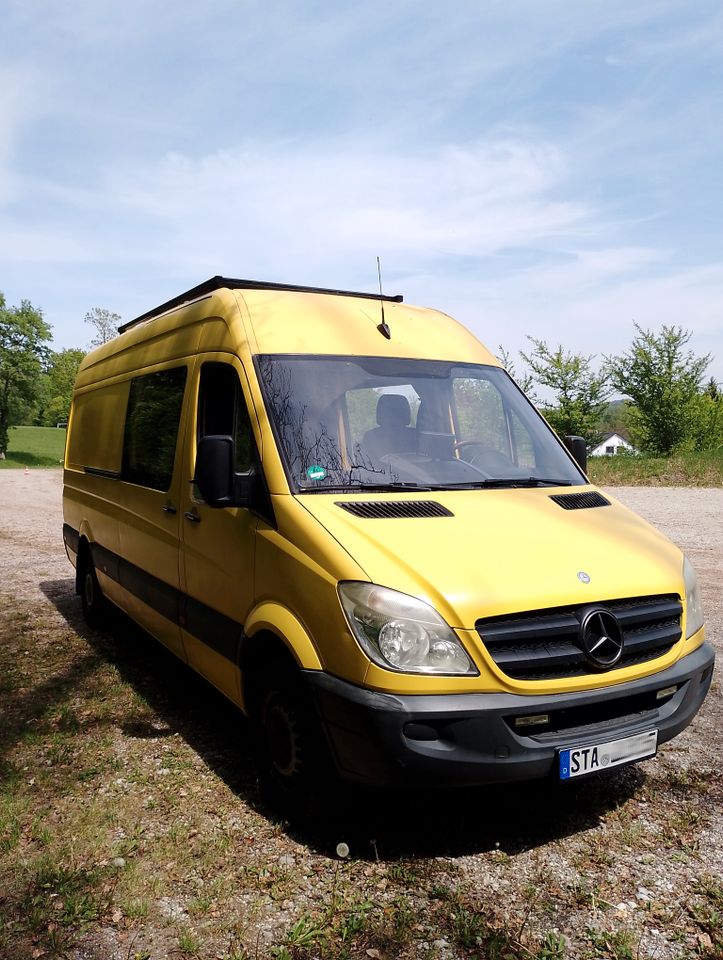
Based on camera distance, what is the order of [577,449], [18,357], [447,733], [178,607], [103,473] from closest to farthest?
[447,733], [178,607], [577,449], [103,473], [18,357]

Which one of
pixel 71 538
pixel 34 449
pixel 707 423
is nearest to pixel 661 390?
pixel 707 423

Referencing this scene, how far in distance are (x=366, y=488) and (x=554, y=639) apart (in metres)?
1.10

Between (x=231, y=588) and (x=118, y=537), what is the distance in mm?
2487

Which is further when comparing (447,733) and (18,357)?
(18,357)

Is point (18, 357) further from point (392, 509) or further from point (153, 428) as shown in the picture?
point (392, 509)

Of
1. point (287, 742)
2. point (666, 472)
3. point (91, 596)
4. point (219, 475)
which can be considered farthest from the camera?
point (666, 472)

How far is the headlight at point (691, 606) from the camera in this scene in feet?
11.8

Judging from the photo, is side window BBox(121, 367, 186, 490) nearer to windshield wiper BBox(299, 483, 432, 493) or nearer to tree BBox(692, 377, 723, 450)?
windshield wiper BBox(299, 483, 432, 493)

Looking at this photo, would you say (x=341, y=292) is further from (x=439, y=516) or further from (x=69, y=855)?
(x=69, y=855)

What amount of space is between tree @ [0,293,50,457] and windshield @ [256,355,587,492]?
5190cm

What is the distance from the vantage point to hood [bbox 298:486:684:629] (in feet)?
10.0

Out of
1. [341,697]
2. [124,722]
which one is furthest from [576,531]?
[124,722]

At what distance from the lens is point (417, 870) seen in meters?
3.21

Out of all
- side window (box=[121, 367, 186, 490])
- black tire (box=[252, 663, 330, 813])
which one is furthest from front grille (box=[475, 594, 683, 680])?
side window (box=[121, 367, 186, 490])
